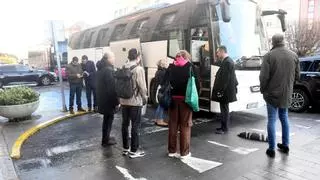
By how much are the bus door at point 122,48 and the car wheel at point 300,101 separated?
16.8ft

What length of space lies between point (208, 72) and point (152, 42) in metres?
2.91

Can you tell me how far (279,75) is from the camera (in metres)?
5.36

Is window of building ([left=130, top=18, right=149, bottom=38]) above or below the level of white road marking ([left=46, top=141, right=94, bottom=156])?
above

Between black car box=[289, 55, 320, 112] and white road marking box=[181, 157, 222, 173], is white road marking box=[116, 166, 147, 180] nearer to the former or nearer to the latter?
white road marking box=[181, 157, 222, 173]

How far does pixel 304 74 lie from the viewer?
30.8 ft

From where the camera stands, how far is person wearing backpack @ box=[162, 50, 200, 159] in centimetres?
545

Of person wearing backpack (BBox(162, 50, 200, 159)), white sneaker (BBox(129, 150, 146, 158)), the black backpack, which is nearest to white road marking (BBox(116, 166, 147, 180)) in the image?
white sneaker (BBox(129, 150, 146, 158))

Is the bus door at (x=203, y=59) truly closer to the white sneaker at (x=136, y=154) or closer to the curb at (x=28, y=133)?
the white sneaker at (x=136, y=154)

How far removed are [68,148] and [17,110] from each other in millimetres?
3017

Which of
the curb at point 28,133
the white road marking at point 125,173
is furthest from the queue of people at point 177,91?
the curb at point 28,133

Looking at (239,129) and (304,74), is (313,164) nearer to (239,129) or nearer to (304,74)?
(239,129)

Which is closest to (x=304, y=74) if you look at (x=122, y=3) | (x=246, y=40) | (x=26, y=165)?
(x=246, y=40)

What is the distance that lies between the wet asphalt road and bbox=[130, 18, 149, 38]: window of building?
397cm

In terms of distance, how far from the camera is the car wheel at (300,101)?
9.41 metres
